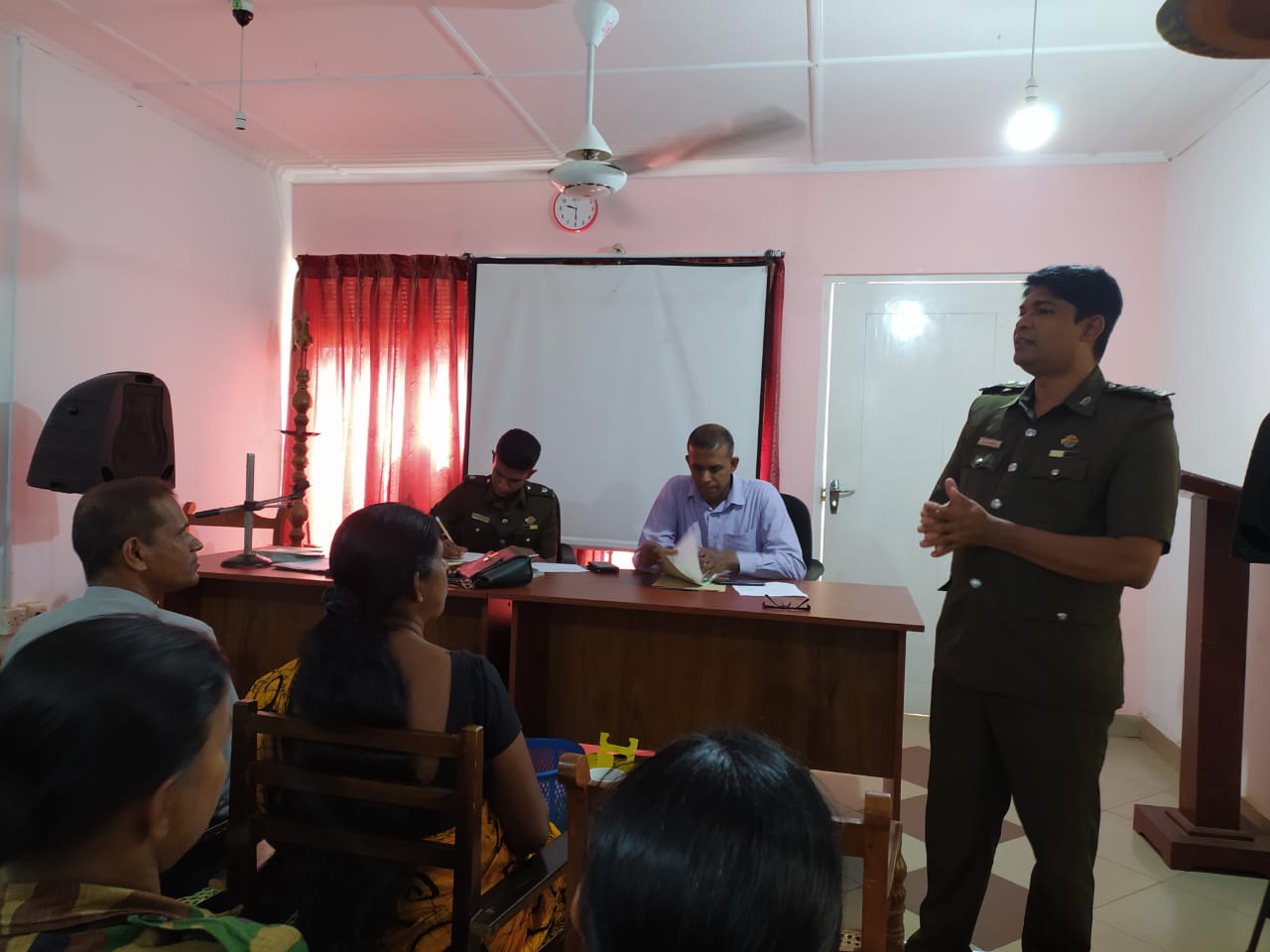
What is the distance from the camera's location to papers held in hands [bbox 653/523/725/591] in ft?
8.84

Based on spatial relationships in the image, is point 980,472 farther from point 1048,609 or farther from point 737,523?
point 737,523

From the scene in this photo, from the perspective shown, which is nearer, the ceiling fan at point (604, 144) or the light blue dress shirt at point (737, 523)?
the ceiling fan at point (604, 144)

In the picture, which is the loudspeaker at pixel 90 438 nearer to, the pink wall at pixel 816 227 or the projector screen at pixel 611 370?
the projector screen at pixel 611 370

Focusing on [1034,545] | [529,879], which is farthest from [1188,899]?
[529,879]

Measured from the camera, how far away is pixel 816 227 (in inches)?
163

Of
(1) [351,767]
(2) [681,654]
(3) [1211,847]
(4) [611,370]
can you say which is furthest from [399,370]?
(3) [1211,847]

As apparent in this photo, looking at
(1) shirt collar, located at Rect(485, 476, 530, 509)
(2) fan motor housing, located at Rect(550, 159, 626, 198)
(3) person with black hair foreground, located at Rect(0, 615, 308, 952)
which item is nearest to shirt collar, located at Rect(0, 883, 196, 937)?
(3) person with black hair foreground, located at Rect(0, 615, 308, 952)

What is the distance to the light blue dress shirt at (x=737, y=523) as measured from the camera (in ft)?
10.2

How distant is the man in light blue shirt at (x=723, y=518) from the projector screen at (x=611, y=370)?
940 millimetres

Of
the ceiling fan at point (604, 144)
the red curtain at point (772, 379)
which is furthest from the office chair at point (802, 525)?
the ceiling fan at point (604, 144)

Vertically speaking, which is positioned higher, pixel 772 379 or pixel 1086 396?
pixel 772 379

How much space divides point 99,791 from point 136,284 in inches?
142

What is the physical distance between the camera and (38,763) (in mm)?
701

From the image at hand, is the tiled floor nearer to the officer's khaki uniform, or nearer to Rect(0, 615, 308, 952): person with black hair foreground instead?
the officer's khaki uniform
